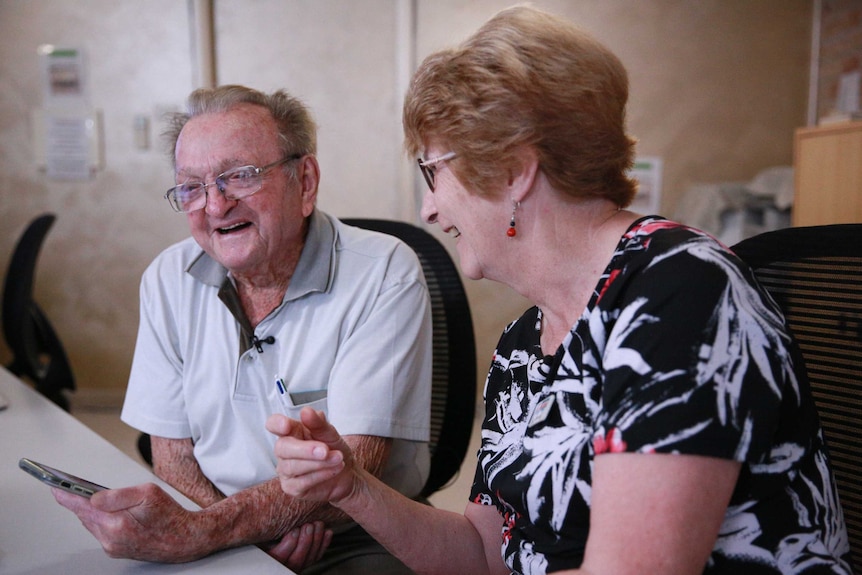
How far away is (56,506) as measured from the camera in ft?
3.80

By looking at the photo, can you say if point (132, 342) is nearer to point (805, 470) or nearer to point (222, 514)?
point (222, 514)

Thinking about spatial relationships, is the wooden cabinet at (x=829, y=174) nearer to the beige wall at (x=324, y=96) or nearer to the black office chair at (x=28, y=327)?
the beige wall at (x=324, y=96)

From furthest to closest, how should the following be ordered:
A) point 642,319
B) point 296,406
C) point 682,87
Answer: point 682,87 < point 296,406 < point 642,319

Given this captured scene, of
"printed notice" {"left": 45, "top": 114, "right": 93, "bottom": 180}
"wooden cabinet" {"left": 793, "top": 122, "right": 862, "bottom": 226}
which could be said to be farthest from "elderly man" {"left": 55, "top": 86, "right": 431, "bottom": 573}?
"printed notice" {"left": 45, "top": 114, "right": 93, "bottom": 180}

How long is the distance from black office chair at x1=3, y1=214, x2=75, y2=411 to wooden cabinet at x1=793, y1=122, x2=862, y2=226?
2.76 meters

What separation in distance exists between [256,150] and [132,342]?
307 cm

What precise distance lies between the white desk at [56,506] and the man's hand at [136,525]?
20 mm

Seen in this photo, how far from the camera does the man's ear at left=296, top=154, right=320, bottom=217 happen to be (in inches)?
61.5

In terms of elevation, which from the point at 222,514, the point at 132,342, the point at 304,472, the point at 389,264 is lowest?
the point at 132,342

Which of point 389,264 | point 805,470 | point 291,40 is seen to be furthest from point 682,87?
point 805,470

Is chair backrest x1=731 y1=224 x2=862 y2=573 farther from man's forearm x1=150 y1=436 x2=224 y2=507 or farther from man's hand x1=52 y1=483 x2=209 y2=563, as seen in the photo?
man's forearm x1=150 y1=436 x2=224 y2=507

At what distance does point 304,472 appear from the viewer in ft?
3.22

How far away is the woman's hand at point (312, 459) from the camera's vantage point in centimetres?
96

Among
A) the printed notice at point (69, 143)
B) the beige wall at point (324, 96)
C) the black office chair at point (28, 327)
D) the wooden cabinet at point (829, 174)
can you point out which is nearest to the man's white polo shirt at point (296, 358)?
the black office chair at point (28, 327)
